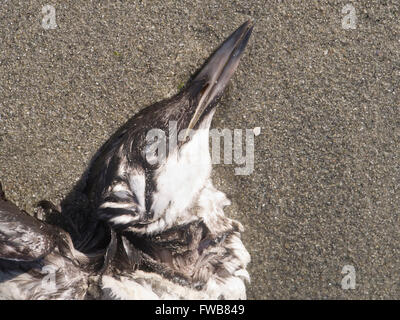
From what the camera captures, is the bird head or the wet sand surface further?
the wet sand surface

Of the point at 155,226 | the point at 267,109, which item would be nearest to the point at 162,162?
the point at 155,226

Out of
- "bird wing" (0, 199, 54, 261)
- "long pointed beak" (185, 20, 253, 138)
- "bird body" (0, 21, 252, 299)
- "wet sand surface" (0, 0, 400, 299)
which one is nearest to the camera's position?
"bird wing" (0, 199, 54, 261)

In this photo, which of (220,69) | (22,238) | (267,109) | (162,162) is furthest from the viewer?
(267,109)

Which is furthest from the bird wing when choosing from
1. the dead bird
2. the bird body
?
the dead bird

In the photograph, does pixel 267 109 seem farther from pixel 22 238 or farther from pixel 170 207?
pixel 22 238

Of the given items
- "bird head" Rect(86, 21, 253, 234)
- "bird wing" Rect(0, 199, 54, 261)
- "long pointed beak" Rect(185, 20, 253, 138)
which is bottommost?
"bird wing" Rect(0, 199, 54, 261)

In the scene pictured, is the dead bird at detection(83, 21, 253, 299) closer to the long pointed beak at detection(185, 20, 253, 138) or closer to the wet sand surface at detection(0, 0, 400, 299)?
the long pointed beak at detection(185, 20, 253, 138)

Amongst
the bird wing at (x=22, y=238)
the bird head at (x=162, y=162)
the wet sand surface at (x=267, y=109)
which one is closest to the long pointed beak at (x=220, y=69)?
the bird head at (x=162, y=162)
